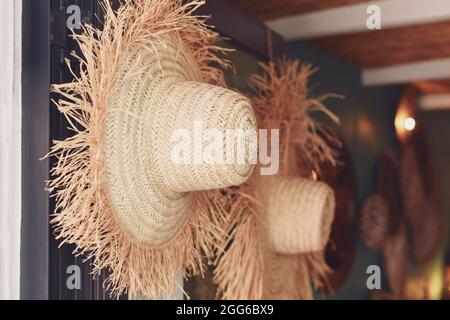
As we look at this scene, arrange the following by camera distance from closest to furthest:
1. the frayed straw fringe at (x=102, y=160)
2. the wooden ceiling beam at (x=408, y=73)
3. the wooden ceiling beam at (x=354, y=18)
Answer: the frayed straw fringe at (x=102, y=160) → the wooden ceiling beam at (x=354, y=18) → the wooden ceiling beam at (x=408, y=73)

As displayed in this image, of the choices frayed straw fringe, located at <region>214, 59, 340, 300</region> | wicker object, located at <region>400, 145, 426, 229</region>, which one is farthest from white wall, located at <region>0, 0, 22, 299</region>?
wicker object, located at <region>400, 145, 426, 229</region>

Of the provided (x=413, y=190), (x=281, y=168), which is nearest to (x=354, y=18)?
(x=281, y=168)

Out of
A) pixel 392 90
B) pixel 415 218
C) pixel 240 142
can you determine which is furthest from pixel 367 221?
pixel 240 142

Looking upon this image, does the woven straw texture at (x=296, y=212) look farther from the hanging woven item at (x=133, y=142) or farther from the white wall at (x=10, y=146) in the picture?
the white wall at (x=10, y=146)

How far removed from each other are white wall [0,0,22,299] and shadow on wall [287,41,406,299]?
527mm

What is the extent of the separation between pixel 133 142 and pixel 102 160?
4 cm

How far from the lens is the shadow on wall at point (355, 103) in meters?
1.02

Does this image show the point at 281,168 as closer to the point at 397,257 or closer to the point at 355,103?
the point at 355,103

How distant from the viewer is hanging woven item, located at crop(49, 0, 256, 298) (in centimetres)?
59

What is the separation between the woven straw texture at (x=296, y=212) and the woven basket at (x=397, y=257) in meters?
0.15

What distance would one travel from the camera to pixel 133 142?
2.02 feet

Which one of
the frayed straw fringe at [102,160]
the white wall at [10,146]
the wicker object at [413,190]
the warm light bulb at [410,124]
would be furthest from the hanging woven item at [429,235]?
the white wall at [10,146]

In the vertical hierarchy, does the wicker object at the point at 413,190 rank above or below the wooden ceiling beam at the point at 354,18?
below

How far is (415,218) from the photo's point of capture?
117cm
